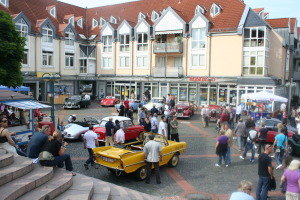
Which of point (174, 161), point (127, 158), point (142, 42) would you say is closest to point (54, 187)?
point (127, 158)

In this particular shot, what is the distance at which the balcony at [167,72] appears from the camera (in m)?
36.4

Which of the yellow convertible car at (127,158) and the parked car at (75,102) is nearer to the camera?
the yellow convertible car at (127,158)

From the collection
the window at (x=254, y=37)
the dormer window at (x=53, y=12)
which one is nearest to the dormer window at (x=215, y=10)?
the window at (x=254, y=37)

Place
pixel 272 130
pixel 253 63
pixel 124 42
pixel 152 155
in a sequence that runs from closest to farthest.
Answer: pixel 152 155 < pixel 272 130 < pixel 253 63 < pixel 124 42

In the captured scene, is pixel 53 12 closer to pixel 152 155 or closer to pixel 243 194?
pixel 152 155

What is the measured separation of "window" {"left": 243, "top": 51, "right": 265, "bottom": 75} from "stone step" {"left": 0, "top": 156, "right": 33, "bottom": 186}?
2784 cm

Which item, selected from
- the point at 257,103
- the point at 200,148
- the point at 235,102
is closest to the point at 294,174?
the point at 200,148

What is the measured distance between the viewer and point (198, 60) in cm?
3541

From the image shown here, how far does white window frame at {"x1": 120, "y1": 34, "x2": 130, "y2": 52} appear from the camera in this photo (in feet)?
131

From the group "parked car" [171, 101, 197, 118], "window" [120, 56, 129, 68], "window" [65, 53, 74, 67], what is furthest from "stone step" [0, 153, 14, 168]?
"window" [65, 53, 74, 67]

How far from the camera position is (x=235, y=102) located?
109 ft

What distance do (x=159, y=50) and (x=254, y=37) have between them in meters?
11.0

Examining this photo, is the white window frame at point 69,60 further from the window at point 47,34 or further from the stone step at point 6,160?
the stone step at point 6,160

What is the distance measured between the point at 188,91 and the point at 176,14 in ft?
29.9
